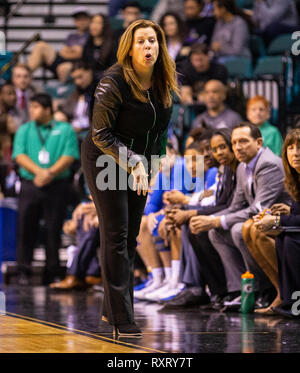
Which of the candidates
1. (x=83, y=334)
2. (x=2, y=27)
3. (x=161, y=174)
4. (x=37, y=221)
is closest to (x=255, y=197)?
(x=161, y=174)

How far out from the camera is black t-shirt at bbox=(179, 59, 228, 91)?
9.73 metres

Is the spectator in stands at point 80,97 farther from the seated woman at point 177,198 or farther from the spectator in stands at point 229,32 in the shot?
the seated woman at point 177,198

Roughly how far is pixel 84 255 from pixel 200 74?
8.50ft

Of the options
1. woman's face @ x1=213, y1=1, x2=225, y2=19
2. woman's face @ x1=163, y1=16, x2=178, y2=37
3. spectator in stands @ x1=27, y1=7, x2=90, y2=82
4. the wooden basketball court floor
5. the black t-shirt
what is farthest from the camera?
spectator in stands @ x1=27, y1=7, x2=90, y2=82

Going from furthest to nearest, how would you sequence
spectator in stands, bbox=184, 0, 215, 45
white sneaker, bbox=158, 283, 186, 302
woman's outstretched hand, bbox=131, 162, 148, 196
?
spectator in stands, bbox=184, 0, 215, 45 < white sneaker, bbox=158, 283, 186, 302 < woman's outstretched hand, bbox=131, 162, 148, 196

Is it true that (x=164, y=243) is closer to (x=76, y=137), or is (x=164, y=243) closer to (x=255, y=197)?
(x=255, y=197)

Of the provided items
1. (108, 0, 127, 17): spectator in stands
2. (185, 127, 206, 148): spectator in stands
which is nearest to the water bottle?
(185, 127, 206, 148): spectator in stands

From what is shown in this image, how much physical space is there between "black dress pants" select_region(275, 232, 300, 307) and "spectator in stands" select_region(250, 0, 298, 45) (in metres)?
5.31

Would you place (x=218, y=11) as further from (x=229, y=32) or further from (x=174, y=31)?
(x=174, y=31)

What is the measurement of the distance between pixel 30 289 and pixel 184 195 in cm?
225

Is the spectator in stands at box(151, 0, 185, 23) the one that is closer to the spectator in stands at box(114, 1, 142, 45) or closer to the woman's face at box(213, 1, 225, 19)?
the spectator in stands at box(114, 1, 142, 45)

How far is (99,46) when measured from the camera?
38.1 feet

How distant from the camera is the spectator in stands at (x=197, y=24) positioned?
11148 millimetres

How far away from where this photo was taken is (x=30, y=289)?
8.88 metres
